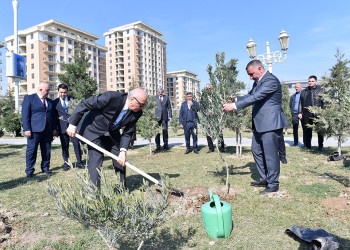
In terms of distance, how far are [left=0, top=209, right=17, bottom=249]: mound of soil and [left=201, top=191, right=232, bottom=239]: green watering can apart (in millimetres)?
2366

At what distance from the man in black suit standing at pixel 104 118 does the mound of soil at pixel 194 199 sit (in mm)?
1131

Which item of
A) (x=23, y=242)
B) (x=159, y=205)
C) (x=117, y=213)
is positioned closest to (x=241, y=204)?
(x=159, y=205)

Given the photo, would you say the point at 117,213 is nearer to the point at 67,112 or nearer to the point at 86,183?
the point at 86,183

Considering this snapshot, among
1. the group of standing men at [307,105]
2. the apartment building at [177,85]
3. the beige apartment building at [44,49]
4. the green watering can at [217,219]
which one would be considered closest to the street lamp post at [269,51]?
the group of standing men at [307,105]

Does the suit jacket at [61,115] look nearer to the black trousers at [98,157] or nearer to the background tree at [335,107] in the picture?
the black trousers at [98,157]

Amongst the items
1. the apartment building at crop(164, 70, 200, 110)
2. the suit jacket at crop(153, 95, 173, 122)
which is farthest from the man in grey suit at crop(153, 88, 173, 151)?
the apartment building at crop(164, 70, 200, 110)

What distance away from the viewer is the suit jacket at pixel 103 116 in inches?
145

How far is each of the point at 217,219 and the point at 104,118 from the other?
2362 millimetres

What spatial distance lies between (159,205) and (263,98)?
284 cm

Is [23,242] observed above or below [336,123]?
below

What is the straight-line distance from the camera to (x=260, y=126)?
4.16m

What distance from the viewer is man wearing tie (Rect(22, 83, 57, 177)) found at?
5734 millimetres

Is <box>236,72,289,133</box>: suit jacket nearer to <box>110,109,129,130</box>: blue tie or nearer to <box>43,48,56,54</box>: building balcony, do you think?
<box>110,109,129,130</box>: blue tie

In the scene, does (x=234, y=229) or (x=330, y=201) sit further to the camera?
(x=330, y=201)
